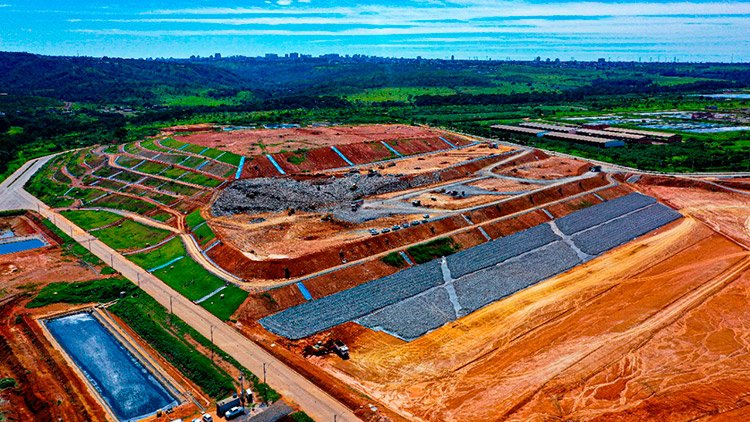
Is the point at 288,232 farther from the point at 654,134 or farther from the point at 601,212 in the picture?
the point at 654,134

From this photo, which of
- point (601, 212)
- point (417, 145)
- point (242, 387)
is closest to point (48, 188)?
point (417, 145)

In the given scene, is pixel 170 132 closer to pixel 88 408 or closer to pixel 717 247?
pixel 88 408

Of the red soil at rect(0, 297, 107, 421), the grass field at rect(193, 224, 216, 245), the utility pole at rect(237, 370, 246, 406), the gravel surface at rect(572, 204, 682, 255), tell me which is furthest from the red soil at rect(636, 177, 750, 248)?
the red soil at rect(0, 297, 107, 421)

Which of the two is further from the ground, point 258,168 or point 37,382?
point 258,168

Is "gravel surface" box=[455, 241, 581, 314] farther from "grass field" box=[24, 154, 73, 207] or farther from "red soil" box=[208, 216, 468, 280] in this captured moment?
"grass field" box=[24, 154, 73, 207]

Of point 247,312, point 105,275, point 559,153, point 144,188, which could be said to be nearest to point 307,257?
point 247,312

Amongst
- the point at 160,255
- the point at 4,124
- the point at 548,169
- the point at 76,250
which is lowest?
the point at 76,250

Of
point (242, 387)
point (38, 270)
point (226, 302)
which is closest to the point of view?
point (242, 387)
